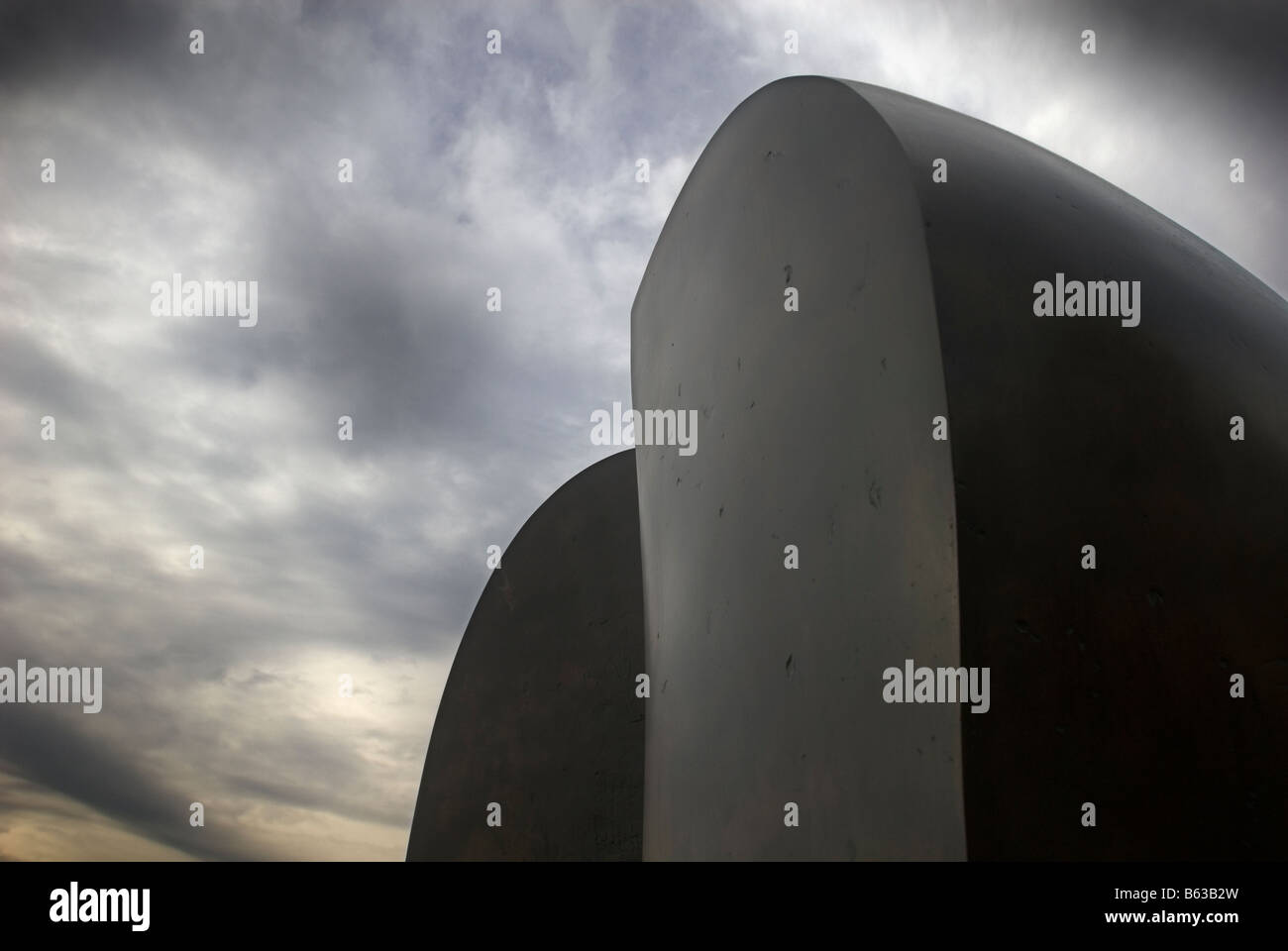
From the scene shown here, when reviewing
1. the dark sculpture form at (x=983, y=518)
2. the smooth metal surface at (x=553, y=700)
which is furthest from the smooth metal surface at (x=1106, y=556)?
the smooth metal surface at (x=553, y=700)

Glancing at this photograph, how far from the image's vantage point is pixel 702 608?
4.88 m

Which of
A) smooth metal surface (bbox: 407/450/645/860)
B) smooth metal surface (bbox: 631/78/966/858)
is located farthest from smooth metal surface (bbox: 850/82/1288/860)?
smooth metal surface (bbox: 407/450/645/860)

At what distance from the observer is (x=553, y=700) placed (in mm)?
11086

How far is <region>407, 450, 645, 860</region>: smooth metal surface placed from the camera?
1042 cm

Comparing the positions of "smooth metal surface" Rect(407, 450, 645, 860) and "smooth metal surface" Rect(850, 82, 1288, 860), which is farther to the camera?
"smooth metal surface" Rect(407, 450, 645, 860)

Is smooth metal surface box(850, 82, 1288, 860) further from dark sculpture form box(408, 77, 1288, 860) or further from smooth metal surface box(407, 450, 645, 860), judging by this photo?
smooth metal surface box(407, 450, 645, 860)

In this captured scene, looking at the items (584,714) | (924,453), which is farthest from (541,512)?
(924,453)

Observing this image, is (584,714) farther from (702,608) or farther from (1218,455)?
(1218,455)

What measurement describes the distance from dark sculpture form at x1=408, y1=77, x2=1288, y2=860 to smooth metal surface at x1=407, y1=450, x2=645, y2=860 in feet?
18.9

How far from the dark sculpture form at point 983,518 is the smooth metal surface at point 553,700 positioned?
576cm

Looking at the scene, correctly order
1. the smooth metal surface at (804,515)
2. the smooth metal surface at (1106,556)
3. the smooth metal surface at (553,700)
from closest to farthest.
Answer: the smooth metal surface at (1106,556) → the smooth metal surface at (804,515) → the smooth metal surface at (553,700)

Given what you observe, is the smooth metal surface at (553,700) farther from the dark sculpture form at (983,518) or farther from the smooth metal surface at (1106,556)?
the smooth metal surface at (1106,556)

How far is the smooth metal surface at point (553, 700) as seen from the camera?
410 inches
